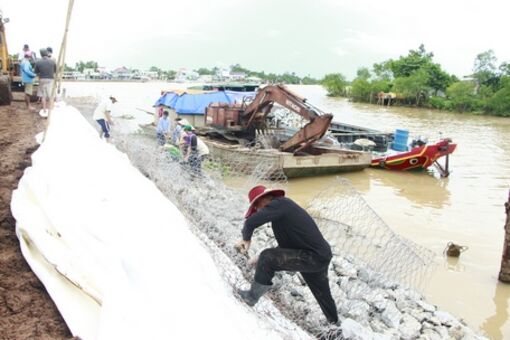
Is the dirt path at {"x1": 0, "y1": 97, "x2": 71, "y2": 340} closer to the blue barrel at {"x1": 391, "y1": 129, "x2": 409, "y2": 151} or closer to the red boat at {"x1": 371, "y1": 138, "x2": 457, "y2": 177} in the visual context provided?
the red boat at {"x1": 371, "y1": 138, "x2": 457, "y2": 177}

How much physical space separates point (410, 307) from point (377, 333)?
1.01 metres

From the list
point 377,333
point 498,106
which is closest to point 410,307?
point 377,333

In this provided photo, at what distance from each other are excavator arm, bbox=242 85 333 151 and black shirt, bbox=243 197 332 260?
26.5 feet

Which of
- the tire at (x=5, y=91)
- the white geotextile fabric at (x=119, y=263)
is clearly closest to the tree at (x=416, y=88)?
the tire at (x=5, y=91)

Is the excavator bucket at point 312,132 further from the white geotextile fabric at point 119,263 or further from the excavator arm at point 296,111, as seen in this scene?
the white geotextile fabric at point 119,263

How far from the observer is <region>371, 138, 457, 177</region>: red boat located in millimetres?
13469

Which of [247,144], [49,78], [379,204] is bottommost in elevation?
[379,204]

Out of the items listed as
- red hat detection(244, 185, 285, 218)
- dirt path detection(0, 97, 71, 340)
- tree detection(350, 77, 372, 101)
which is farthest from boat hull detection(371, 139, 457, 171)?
tree detection(350, 77, 372, 101)

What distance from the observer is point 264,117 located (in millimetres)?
13422

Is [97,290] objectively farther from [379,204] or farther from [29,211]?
[379,204]

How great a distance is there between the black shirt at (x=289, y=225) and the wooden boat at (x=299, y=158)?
7862mm

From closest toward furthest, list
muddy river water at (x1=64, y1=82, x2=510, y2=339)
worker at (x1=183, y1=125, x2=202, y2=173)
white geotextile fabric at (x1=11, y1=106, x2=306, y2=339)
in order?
white geotextile fabric at (x1=11, y1=106, x2=306, y2=339), muddy river water at (x1=64, y1=82, x2=510, y2=339), worker at (x1=183, y1=125, x2=202, y2=173)

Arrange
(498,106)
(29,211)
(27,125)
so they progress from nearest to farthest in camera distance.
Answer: (29,211) < (27,125) < (498,106)

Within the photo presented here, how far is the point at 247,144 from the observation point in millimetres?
13148
